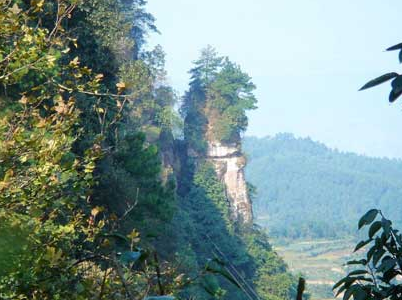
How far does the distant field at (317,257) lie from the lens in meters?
106

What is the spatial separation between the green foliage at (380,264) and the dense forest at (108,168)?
1.38ft

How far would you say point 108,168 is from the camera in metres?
15.4

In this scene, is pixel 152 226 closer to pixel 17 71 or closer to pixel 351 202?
pixel 17 71

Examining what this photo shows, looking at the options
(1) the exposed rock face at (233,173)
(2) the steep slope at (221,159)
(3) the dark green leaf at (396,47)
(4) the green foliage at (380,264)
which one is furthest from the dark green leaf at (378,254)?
(1) the exposed rock face at (233,173)

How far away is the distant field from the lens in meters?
106

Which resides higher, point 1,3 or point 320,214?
point 1,3

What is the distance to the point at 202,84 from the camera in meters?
41.1

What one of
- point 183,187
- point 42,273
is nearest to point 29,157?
point 42,273

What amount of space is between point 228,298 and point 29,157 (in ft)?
79.1

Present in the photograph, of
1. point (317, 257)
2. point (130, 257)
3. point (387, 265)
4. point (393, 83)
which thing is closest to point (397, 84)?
point (393, 83)

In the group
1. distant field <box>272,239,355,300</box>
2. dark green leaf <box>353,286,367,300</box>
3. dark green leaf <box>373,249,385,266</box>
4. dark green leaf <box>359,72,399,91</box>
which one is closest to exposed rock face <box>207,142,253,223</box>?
dark green leaf <box>373,249,385,266</box>

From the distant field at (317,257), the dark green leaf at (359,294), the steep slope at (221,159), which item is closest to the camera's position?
the dark green leaf at (359,294)

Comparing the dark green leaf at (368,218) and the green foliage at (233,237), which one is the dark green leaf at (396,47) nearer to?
the dark green leaf at (368,218)

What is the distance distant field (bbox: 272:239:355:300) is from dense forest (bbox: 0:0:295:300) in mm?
55700
